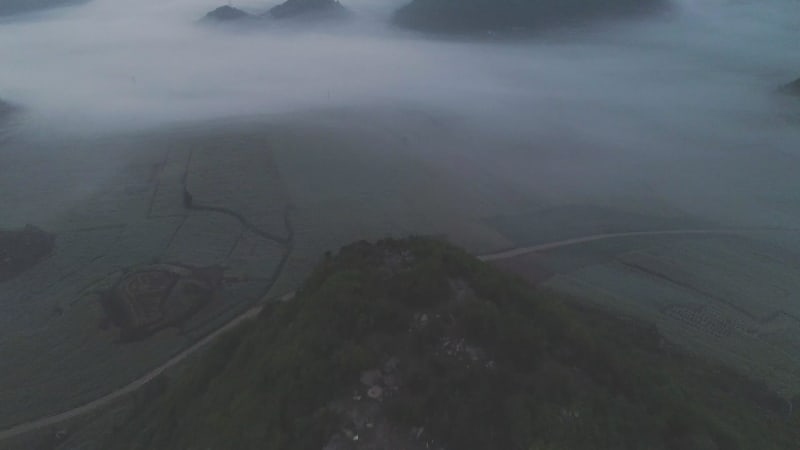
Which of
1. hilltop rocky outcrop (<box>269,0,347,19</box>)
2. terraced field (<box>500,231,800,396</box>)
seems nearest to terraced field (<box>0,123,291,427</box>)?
terraced field (<box>500,231,800,396</box>)

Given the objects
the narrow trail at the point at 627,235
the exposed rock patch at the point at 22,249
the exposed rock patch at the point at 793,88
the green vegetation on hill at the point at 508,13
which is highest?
the green vegetation on hill at the point at 508,13

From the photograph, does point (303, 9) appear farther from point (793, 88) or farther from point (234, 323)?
point (234, 323)

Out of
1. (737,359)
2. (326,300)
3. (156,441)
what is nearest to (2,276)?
(156,441)

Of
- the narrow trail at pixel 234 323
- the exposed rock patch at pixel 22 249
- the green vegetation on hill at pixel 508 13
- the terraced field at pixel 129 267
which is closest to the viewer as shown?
the narrow trail at pixel 234 323

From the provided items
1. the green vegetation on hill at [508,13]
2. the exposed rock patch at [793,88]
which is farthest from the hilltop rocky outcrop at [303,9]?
the exposed rock patch at [793,88]

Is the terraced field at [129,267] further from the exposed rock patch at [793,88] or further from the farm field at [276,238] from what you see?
the exposed rock patch at [793,88]
